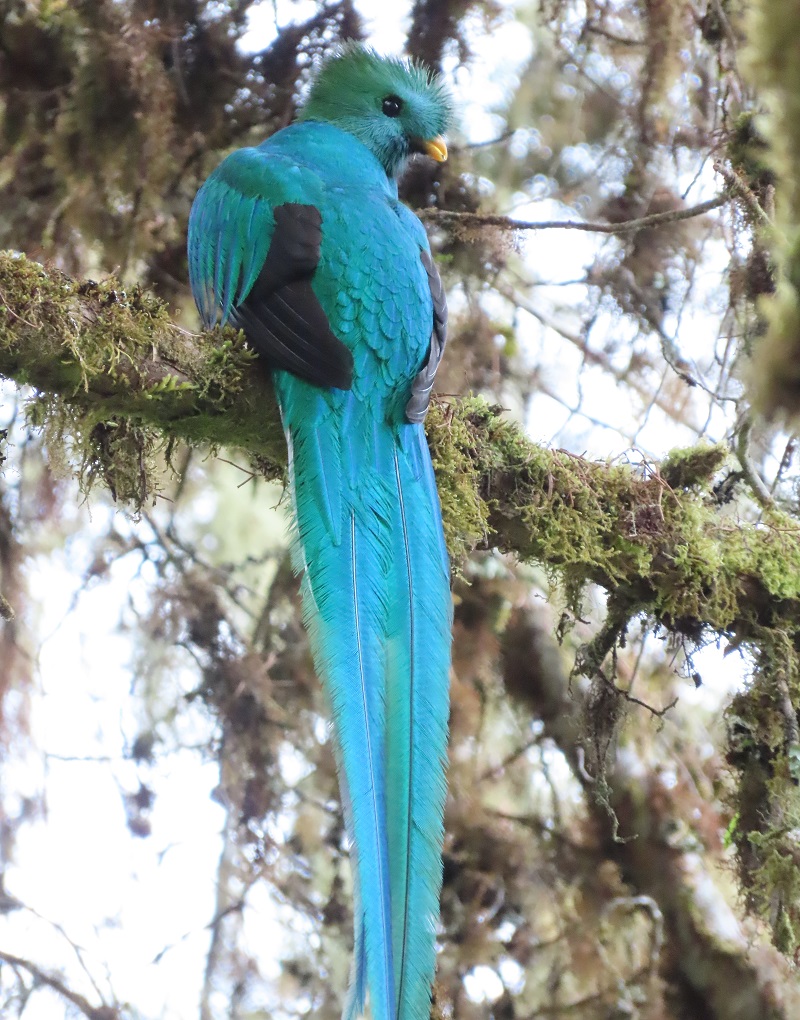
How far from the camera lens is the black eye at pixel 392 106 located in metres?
3.44

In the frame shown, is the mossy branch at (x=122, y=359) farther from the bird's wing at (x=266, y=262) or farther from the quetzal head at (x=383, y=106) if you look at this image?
the quetzal head at (x=383, y=106)

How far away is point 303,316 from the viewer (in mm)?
2371

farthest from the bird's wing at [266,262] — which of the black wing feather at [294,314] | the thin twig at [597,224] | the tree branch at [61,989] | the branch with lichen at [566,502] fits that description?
the tree branch at [61,989]

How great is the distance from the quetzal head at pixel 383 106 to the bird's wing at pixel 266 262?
0.65 m

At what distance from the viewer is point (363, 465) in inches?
90.7

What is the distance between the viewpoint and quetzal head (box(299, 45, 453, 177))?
3.39 metres

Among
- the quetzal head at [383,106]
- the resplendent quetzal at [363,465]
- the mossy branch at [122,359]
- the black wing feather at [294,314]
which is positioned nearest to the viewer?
the resplendent quetzal at [363,465]

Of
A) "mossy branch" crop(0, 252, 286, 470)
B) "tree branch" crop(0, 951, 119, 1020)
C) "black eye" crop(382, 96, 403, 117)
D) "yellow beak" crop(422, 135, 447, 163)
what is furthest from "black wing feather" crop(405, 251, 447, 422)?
"tree branch" crop(0, 951, 119, 1020)

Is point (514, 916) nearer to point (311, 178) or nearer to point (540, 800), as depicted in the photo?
point (540, 800)

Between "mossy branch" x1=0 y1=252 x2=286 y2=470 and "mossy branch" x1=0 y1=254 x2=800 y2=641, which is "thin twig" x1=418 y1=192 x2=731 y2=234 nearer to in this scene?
"mossy branch" x1=0 y1=254 x2=800 y2=641

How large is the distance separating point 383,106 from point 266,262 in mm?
1222

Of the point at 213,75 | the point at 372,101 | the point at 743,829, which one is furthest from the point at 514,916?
the point at 213,75

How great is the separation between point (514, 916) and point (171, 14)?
3348 mm

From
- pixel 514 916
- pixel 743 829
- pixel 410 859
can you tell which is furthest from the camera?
pixel 514 916
